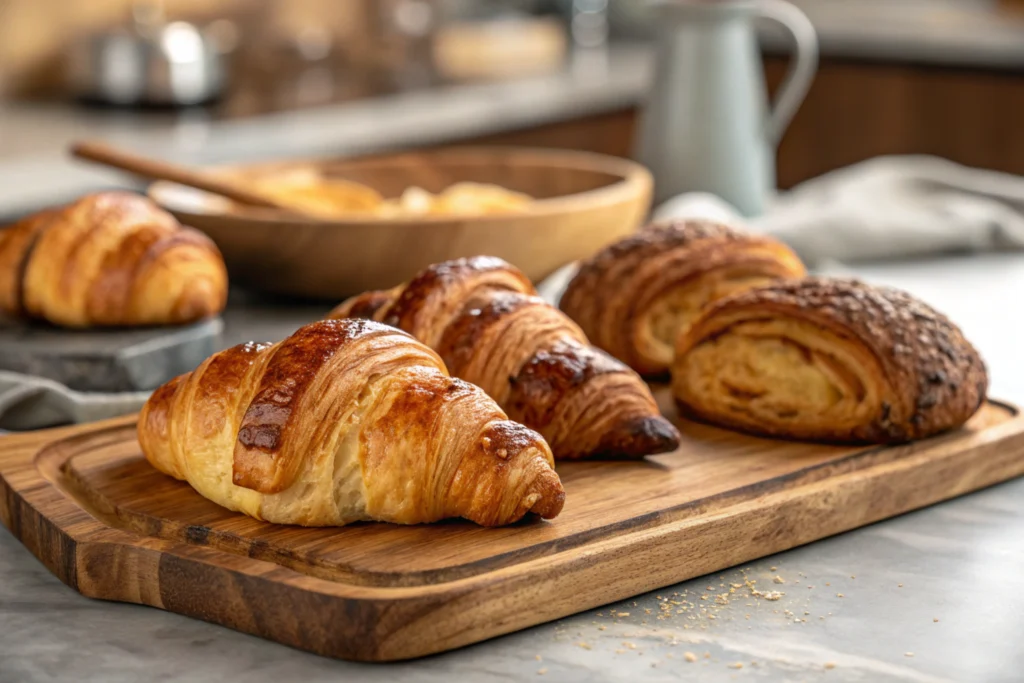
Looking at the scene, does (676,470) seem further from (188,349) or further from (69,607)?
(188,349)

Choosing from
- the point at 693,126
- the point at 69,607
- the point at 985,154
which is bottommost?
the point at 985,154

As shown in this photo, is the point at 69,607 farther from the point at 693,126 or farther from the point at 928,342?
the point at 693,126

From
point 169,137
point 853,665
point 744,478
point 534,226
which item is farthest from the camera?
point 169,137

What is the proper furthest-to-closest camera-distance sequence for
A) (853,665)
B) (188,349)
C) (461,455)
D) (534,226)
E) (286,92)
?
(286,92) < (534,226) < (188,349) < (461,455) < (853,665)

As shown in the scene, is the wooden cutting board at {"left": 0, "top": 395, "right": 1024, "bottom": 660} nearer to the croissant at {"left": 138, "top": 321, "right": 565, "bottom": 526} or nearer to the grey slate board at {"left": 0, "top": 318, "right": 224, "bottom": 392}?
the croissant at {"left": 138, "top": 321, "right": 565, "bottom": 526}

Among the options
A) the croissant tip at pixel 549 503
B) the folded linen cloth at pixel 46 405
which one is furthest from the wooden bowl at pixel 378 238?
the croissant tip at pixel 549 503

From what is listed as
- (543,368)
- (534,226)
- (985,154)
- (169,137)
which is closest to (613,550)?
(543,368)

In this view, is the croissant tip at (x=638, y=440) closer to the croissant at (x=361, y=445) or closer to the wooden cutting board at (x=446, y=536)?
the wooden cutting board at (x=446, y=536)

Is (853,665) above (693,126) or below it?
below

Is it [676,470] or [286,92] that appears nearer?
[676,470]
